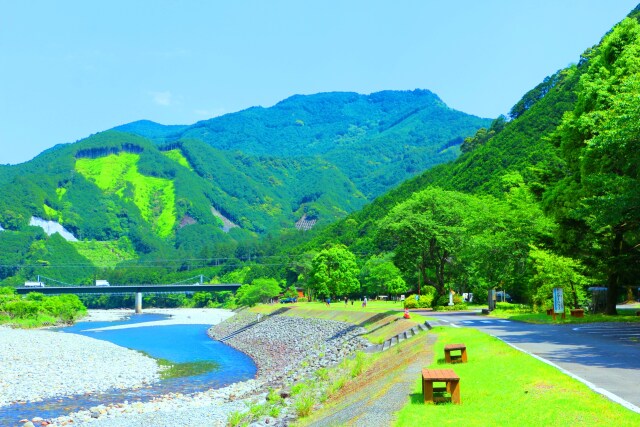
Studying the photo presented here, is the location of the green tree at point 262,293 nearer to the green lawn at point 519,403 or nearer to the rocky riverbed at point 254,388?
the rocky riverbed at point 254,388

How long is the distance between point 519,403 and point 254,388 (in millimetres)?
26010

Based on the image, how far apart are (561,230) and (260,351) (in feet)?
125

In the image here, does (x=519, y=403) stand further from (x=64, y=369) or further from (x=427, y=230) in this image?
(x=427, y=230)

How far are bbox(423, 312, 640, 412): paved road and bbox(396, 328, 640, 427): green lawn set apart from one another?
0.63m

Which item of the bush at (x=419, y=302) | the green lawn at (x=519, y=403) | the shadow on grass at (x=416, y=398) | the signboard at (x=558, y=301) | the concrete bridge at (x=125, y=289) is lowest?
the concrete bridge at (x=125, y=289)

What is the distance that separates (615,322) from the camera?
32344 millimetres

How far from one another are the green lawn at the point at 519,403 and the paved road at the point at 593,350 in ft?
2.06

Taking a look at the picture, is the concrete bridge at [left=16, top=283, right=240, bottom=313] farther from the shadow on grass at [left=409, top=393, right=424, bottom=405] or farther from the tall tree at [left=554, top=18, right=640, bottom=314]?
the shadow on grass at [left=409, top=393, right=424, bottom=405]

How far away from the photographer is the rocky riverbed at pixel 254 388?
2784 cm

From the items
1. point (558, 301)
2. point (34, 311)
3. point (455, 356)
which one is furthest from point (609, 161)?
point (34, 311)

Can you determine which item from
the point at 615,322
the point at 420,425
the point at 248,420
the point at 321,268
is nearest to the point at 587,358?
the point at 420,425

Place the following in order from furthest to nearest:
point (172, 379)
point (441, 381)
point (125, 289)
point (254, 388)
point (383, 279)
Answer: point (125, 289) → point (383, 279) → point (172, 379) → point (254, 388) → point (441, 381)

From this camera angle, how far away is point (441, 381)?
45.9 ft

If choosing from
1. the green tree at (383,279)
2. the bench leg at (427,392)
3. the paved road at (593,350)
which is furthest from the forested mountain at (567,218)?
the bench leg at (427,392)
